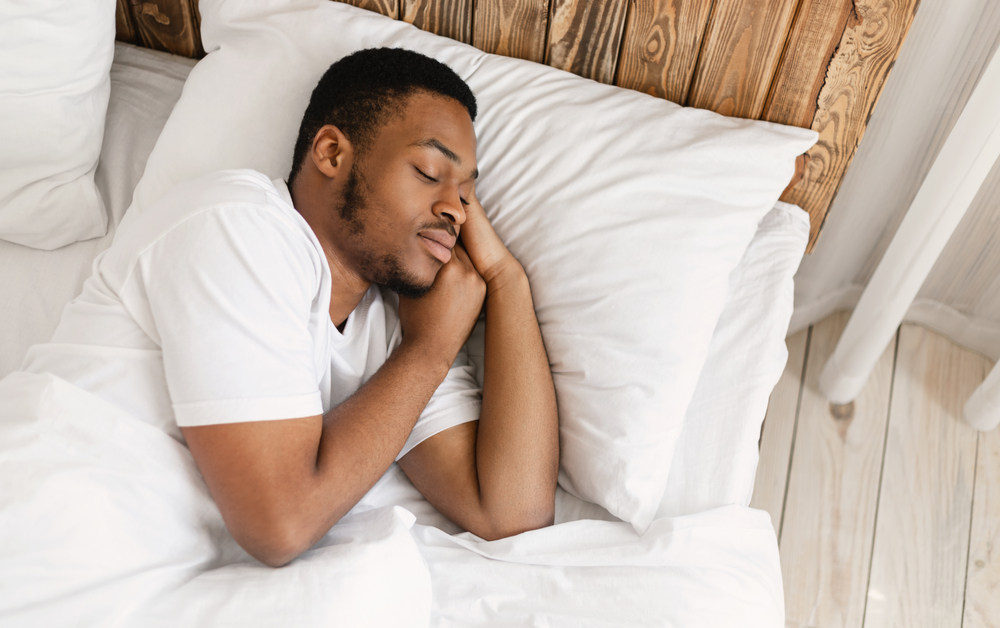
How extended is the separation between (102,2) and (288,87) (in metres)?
0.34

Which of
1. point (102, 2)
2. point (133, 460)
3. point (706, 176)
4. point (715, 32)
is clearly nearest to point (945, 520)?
point (706, 176)

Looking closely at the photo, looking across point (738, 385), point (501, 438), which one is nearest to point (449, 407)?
point (501, 438)

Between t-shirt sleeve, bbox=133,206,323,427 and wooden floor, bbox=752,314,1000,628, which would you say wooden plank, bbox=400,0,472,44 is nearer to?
t-shirt sleeve, bbox=133,206,323,427

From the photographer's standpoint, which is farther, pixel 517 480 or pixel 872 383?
pixel 872 383

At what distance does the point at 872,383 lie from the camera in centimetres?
165

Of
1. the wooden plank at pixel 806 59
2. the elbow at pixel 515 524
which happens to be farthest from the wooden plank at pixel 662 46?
the elbow at pixel 515 524

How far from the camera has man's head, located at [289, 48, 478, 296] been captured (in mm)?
977

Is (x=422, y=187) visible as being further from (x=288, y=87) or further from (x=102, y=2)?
(x=102, y=2)

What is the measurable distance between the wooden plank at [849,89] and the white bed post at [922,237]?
15cm

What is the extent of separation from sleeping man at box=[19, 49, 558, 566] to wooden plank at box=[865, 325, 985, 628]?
2.84 ft

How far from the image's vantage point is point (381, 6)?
4.10 feet

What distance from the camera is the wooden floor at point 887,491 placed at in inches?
55.4

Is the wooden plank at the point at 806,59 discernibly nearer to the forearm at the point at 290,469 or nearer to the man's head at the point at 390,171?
the man's head at the point at 390,171

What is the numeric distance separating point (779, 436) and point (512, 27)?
1.03m
